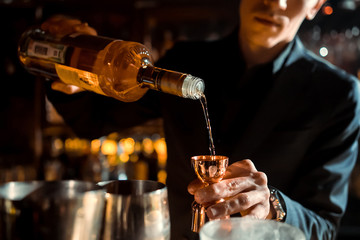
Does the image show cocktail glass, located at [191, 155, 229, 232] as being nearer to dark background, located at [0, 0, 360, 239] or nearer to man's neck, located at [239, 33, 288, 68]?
man's neck, located at [239, 33, 288, 68]

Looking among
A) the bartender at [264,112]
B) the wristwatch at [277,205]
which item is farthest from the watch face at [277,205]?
the bartender at [264,112]

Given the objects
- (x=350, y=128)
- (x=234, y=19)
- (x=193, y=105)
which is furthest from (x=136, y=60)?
(x=234, y=19)

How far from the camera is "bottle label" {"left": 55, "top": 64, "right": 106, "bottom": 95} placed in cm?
86

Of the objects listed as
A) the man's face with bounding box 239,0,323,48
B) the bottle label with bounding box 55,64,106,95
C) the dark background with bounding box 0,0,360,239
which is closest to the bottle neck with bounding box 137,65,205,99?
the bottle label with bounding box 55,64,106,95

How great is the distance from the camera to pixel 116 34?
2.61m

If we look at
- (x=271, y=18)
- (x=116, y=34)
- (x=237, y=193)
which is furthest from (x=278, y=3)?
(x=116, y=34)

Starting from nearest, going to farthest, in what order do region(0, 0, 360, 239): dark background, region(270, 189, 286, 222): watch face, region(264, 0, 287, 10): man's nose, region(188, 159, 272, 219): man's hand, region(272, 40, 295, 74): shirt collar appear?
region(188, 159, 272, 219): man's hand < region(270, 189, 286, 222): watch face < region(264, 0, 287, 10): man's nose < region(272, 40, 295, 74): shirt collar < region(0, 0, 360, 239): dark background

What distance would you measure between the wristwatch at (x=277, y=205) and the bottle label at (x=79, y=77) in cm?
46

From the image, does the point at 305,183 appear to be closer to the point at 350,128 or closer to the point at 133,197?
the point at 350,128

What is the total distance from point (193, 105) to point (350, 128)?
56 centimetres

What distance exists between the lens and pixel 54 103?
3.70ft

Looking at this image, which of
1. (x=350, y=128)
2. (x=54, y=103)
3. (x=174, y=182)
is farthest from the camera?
(x=174, y=182)

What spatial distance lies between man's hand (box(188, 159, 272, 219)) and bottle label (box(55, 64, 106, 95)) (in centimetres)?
36

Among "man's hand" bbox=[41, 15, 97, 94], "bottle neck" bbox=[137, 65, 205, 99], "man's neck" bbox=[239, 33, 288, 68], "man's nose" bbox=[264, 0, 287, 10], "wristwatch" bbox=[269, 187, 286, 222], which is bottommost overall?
"wristwatch" bbox=[269, 187, 286, 222]
